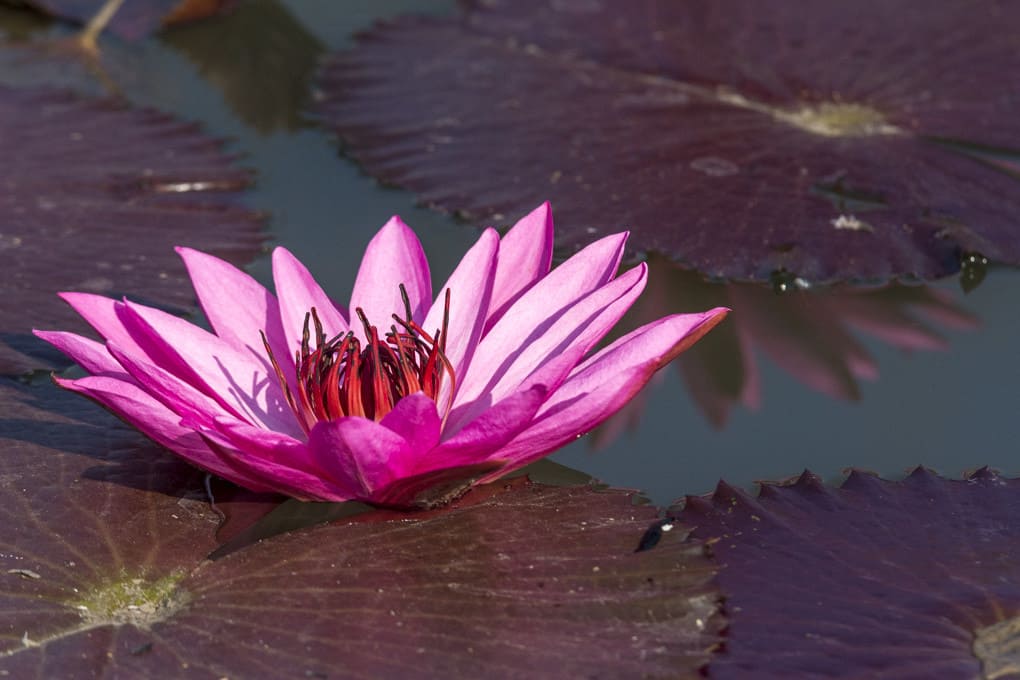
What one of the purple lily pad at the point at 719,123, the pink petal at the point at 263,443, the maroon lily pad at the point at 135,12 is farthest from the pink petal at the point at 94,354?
A: the maroon lily pad at the point at 135,12

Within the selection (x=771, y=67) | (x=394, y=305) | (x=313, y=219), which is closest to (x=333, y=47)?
(x=313, y=219)

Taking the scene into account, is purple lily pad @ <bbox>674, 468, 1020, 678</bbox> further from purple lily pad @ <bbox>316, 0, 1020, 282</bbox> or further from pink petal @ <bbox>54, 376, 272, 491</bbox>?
purple lily pad @ <bbox>316, 0, 1020, 282</bbox>

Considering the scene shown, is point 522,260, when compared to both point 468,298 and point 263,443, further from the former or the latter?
point 263,443

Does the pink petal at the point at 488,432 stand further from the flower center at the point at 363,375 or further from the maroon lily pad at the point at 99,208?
the maroon lily pad at the point at 99,208

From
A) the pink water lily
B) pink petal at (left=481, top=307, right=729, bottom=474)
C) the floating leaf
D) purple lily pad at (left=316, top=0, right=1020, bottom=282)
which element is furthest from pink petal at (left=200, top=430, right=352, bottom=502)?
purple lily pad at (left=316, top=0, right=1020, bottom=282)

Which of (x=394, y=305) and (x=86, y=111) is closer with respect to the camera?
(x=394, y=305)

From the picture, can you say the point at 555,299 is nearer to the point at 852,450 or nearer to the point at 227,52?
the point at 852,450

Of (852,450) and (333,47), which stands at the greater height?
(333,47)
